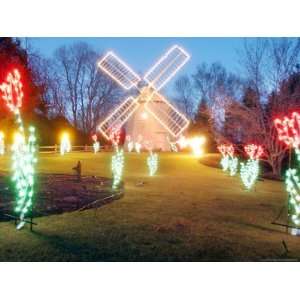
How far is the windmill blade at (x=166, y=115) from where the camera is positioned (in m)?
30.5

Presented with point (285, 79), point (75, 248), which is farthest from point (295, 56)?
point (75, 248)

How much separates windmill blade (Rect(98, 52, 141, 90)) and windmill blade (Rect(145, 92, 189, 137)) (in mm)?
5013

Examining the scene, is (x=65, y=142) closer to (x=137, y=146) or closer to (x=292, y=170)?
(x=137, y=146)

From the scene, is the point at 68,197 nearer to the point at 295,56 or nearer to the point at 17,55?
the point at 17,55

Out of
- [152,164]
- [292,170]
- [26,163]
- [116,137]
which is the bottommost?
[152,164]

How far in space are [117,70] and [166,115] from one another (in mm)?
7700

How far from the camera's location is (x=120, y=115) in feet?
94.6

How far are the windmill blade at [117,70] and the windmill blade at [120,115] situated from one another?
3.33 metres

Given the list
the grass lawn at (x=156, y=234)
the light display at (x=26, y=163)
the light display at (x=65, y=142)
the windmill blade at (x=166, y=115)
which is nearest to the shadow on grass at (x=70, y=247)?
the grass lawn at (x=156, y=234)

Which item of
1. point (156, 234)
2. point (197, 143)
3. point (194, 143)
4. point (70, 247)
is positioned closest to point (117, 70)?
point (156, 234)

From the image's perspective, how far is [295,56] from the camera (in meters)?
20.9

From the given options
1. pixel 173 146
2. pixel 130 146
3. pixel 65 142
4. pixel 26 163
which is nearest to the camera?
pixel 26 163

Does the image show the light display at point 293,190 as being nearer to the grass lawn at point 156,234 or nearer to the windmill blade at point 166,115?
the grass lawn at point 156,234

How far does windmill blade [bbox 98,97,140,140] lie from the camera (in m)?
28.6
